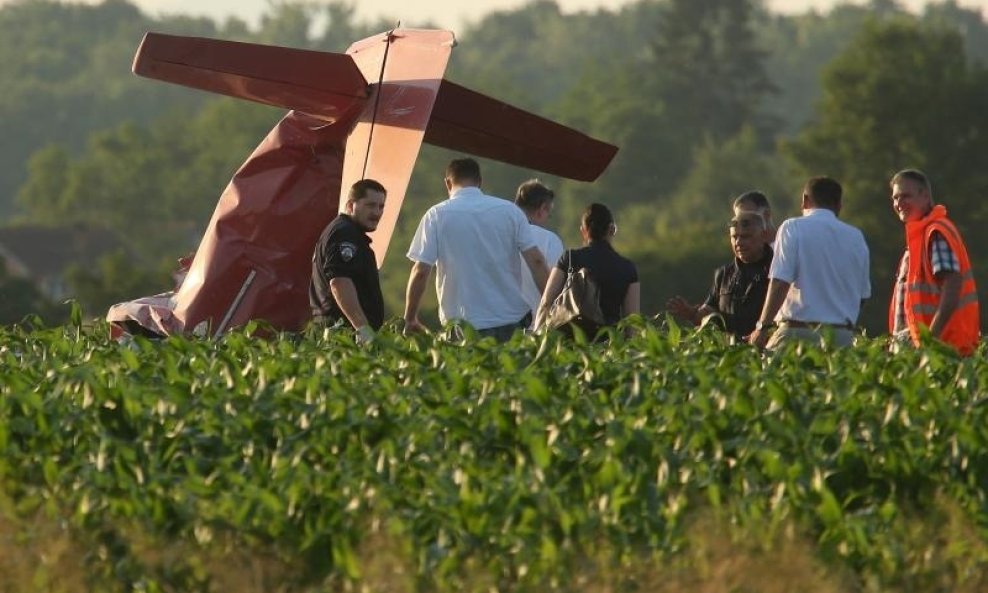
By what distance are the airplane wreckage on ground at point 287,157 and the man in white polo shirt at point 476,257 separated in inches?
22.0

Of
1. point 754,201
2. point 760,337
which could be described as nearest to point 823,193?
point 754,201

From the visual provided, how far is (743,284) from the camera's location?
12.6 meters

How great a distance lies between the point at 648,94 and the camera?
405 ft

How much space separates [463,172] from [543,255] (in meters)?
0.65

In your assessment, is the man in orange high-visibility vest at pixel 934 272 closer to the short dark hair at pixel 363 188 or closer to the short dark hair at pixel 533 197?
the short dark hair at pixel 533 197

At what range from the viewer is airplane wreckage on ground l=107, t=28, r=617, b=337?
1321cm

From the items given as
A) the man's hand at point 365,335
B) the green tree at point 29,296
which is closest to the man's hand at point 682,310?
the man's hand at point 365,335

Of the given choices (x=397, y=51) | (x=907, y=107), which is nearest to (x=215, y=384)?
(x=397, y=51)

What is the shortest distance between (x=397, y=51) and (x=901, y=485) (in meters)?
6.55

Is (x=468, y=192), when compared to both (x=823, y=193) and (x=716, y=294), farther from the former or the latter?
(x=823, y=193)

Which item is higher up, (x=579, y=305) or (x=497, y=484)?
(x=579, y=305)

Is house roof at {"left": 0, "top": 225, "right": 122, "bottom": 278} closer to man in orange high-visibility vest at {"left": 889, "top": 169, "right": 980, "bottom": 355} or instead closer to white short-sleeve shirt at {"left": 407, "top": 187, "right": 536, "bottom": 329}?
white short-sleeve shirt at {"left": 407, "top": 187, "right": 536, "bottom": 329}

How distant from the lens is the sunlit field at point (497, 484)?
7.17 m

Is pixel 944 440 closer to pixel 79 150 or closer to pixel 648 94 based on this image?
pixel 648 94
